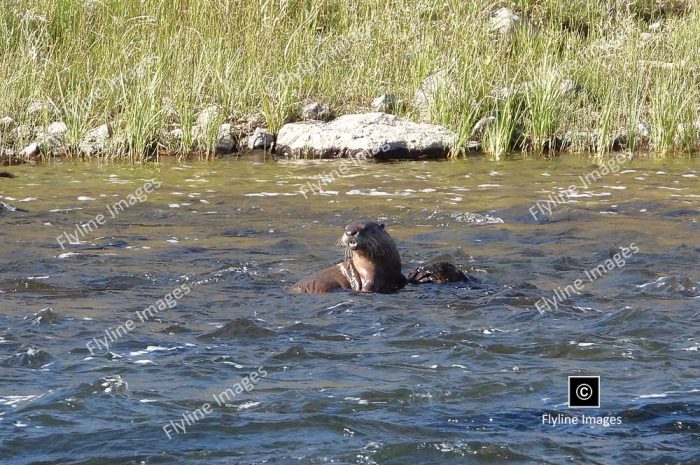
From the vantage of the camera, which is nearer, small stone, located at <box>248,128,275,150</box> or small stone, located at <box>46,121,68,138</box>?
small stone, located at <box>46,121,68,138</box>

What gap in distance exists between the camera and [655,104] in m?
13.6

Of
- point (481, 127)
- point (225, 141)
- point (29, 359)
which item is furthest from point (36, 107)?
point (29, 359)

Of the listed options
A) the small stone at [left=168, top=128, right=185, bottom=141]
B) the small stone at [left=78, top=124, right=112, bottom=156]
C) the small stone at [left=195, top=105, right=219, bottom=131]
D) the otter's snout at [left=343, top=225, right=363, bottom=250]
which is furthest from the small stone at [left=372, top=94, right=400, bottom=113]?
Result: the otter's snout at [left=343, top=225, right=363, bottom=250]

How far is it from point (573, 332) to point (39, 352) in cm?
282

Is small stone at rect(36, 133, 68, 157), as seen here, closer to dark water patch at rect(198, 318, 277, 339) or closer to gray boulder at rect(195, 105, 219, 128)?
gray boulder at rect(195, 105, 219, 128)

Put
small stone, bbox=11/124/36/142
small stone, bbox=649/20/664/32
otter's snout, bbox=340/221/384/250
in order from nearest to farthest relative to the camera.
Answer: otter's snout, bbox=340/221/384/250
small stone, bbox=11/124/36/142
small stone, bbox=649/20/664/32

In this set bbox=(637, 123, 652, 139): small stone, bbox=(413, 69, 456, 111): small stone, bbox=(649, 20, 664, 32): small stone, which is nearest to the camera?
bbox=(413, 69, 456, 111): small stone

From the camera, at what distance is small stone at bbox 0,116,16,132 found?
45.2ft

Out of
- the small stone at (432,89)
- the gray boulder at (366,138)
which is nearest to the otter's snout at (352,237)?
the gray boulder at (366,138)

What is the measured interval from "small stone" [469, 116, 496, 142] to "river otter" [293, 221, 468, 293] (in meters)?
6.68

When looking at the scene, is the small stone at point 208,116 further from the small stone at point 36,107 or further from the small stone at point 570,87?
the small stone at point 570,87

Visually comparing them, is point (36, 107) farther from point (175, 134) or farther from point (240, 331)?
point (240, 331)

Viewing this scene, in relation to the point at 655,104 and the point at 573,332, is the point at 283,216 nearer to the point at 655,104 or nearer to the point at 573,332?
the point at 573,332

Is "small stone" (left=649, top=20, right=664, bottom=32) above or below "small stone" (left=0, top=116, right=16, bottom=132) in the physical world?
above
